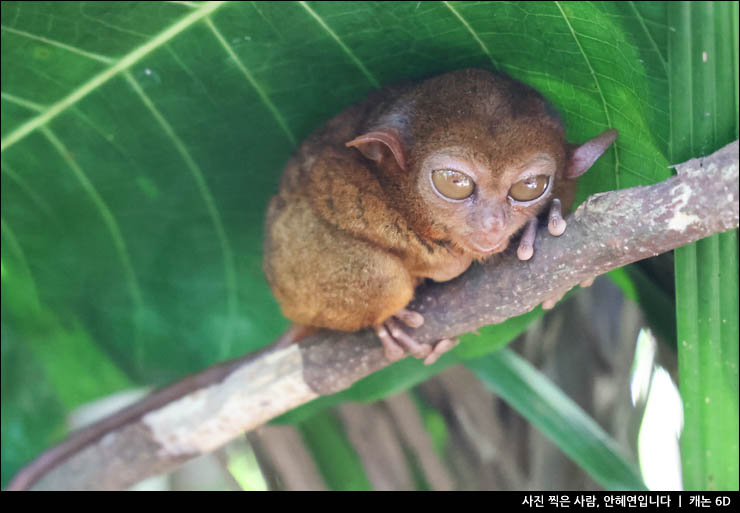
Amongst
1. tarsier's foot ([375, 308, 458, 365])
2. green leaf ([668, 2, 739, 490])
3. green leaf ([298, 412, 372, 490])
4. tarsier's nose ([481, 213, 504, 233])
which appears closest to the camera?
green leaf ([668, 2, 739, 490])

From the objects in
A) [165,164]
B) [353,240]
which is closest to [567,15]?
[353,240]

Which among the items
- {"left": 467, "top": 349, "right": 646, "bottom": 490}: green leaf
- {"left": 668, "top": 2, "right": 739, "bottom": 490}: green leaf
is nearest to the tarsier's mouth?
{"left": 668, "top": 2, "right": 739, "bottom": 490}: green leaf

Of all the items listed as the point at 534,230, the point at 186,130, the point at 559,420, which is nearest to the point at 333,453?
the point at 559,420

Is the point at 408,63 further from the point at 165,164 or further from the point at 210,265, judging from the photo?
the point at 210,265

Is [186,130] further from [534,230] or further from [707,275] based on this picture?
[707,275]

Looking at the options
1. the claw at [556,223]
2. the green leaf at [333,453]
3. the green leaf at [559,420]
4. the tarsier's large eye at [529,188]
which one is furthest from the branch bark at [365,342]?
the green leaf at [333,453]

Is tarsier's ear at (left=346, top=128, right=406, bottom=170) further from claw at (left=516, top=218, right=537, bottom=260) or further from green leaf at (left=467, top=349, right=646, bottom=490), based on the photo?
green leaf at (left=467, top=349, right=646, bottom=490)

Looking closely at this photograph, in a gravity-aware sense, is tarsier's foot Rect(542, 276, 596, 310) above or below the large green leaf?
below
